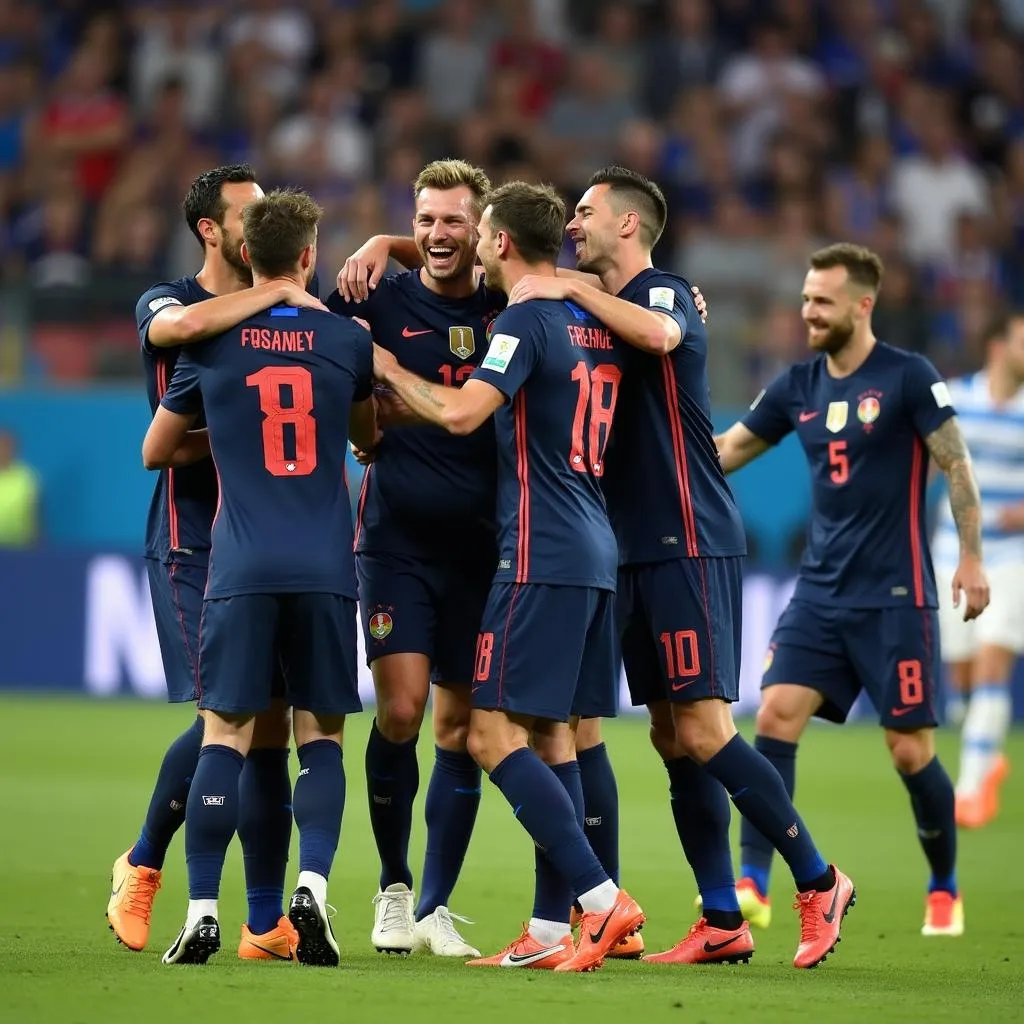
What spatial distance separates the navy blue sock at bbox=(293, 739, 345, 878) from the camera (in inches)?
224

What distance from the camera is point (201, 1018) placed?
15.3 feet

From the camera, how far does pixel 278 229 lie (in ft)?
19.1

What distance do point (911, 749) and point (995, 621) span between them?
3303 millimetres

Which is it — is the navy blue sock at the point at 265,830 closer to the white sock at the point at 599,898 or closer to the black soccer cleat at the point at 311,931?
the black soccer cleat at the point at 311,931

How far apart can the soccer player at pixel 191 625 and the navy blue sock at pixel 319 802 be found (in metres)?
0.35

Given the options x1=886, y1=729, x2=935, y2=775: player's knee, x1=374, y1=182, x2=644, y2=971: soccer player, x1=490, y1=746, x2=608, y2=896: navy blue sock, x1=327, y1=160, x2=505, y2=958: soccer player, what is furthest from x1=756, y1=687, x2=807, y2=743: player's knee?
x1=490, y1=746, x2=608, y2=896: navy blue sock

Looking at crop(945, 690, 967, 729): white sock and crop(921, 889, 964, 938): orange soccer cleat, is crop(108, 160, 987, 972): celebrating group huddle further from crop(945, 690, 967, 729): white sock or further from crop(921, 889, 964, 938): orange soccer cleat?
crop(945, 690, 967, 729): white sock

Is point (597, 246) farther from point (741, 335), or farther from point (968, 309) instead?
point (968, 309)

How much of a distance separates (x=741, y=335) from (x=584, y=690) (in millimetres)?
8441

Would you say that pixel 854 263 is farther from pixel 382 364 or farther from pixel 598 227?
pixel 382 364

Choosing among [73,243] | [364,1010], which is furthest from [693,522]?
[73,243]

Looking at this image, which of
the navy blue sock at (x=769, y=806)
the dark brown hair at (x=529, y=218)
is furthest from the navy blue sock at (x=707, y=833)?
the dark brown hair at (x=529, y=218)

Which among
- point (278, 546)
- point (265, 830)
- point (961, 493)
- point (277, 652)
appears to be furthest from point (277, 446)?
point (961, 493)

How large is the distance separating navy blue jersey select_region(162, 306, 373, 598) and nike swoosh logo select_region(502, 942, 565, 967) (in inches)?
47.3
